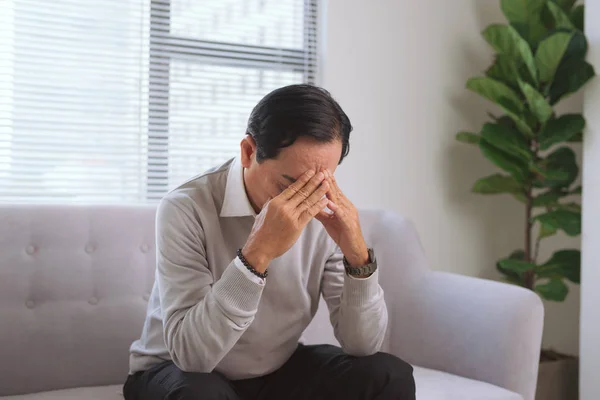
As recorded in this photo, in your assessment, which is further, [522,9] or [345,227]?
[522,9]

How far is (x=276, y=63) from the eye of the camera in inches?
104

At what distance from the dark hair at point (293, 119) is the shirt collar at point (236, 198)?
11 cm

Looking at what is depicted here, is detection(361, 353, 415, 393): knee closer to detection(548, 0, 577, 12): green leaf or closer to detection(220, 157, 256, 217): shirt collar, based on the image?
detection(220, 157, 256, 217): shirt collar

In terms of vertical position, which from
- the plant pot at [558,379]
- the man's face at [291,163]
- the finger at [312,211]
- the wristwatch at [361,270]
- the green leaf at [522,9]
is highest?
the green leaf at [522,9]

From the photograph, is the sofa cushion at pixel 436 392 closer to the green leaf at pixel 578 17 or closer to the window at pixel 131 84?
the window at pixel 131 84

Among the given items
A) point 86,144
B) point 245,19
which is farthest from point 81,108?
point 245,19

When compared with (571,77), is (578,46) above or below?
above

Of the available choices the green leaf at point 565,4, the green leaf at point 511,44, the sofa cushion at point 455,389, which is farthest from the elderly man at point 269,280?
the green leaf at point 565,4

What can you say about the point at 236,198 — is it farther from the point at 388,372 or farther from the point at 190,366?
the point at 388,372

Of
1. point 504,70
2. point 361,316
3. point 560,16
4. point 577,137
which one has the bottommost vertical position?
point 361,316

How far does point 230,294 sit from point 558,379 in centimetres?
190

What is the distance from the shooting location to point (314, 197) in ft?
4.29

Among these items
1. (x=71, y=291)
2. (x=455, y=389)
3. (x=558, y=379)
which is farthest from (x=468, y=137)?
(x=71, y=291)

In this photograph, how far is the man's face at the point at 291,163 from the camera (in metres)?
1.31
